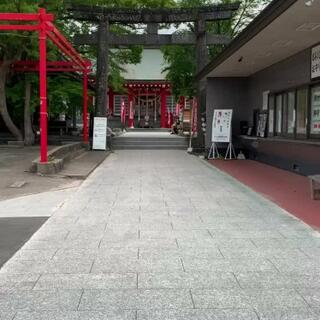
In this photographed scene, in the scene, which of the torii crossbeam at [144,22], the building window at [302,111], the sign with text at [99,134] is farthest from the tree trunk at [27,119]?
the building window at [302,111]

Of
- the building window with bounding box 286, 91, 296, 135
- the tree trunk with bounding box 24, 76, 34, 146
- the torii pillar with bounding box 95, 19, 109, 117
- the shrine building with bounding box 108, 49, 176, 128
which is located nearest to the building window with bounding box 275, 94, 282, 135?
the building window with bounding box 286, 91, 296, 135

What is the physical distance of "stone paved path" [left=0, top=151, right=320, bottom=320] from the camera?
4.36m

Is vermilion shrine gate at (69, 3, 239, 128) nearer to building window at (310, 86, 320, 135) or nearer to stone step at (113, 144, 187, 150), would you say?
stone step at (113, 144, 187, 150)

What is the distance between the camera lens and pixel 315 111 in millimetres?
13461

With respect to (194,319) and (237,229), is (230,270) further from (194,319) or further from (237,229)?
(237,229)

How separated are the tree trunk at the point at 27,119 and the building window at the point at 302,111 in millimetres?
13581

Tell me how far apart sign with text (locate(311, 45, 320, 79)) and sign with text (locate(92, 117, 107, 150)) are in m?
11.6

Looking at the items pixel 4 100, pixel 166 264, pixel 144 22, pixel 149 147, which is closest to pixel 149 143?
pixel 149 147

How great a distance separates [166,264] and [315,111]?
906cm

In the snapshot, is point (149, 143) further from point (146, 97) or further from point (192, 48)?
point (146, 97)

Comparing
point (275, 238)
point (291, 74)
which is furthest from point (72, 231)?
point (291, 74)

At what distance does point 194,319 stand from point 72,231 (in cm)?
354

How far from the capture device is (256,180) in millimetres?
13023

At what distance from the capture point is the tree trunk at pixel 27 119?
24.0 metres
